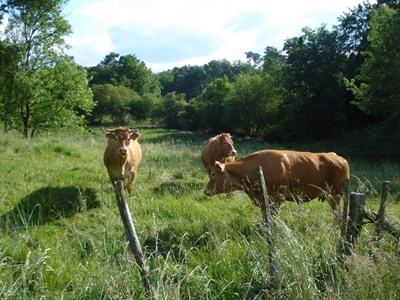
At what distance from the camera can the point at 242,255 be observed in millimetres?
4695

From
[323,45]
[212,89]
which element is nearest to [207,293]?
[323,45]

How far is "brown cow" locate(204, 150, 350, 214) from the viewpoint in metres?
7.61

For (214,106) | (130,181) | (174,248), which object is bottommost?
(174,248)

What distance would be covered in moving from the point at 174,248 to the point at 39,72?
23476mm

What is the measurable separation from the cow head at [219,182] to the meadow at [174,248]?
0.42 m

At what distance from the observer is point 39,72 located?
2630cm

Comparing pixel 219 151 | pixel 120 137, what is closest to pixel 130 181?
pixel 120 137

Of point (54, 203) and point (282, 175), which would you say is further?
point (54, 203)

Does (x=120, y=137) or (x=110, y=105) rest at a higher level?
(x=110, y=105)

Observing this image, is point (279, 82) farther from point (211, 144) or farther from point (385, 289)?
point (385, 289)

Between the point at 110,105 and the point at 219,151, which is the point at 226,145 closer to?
the point at 219,151

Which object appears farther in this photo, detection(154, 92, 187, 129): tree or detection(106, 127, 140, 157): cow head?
detection(154, 92, 187, 129): tree

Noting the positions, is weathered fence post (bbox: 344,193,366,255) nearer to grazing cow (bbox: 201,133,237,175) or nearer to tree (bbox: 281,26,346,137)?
grazing cow (bbox: 201,133,237,175)

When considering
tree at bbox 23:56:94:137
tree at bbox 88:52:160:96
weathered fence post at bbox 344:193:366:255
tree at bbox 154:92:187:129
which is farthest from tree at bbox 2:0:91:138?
tree at bbox 88:52:160:96
